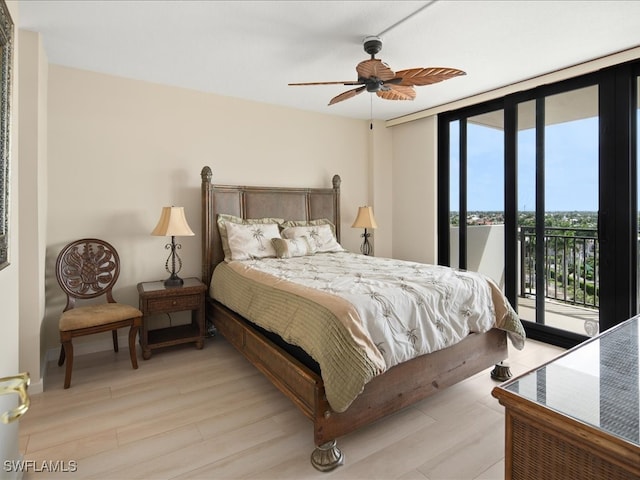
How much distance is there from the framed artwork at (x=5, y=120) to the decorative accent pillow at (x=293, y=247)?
229 centimetres

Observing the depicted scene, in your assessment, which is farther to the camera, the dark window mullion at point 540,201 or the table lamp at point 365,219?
the table lamp at point 365,219

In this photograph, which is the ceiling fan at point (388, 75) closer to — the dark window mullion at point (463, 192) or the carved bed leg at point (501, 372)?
the dark window mullion at point (463, 192)

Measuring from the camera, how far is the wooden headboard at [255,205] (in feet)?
11.8

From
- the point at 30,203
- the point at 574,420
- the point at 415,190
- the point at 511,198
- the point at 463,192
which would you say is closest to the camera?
the point at 574,420

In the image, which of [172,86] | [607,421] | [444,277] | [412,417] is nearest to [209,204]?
[172,86]

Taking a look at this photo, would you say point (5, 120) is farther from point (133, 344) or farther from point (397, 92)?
point (397, 92)

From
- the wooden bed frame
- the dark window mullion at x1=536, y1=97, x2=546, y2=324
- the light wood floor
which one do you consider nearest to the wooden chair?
the light wood floor

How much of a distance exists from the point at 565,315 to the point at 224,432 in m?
3.67

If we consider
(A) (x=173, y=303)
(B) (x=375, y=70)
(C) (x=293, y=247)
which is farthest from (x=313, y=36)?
(A) (x=173, y=303)

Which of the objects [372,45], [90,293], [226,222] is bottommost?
[90,293]

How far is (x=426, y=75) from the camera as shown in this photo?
230 centimetres

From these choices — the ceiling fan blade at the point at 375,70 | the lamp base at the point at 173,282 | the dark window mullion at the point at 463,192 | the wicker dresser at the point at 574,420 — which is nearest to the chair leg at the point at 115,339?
the lamp base at the point at 173,282

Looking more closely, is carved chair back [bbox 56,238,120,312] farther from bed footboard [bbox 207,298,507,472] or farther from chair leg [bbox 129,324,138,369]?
bed footboard [bbox 207,298,507,472]

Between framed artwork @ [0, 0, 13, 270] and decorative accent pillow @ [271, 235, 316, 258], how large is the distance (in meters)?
2.29
